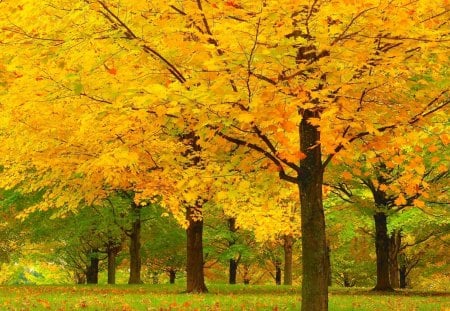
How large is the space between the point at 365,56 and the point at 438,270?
31.0 metres

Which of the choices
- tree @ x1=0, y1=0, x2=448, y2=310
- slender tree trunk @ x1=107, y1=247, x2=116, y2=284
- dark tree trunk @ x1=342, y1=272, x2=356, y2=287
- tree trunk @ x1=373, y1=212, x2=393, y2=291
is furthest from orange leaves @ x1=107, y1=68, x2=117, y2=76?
dark tree trunk @ x1=342, y1=272, x2=356, y2=287

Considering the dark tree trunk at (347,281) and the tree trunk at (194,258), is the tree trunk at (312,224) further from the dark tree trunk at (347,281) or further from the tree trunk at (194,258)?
the dark tree trunk at (347,281)

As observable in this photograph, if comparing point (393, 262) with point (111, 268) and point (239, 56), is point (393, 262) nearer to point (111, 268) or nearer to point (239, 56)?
point (111, 268)

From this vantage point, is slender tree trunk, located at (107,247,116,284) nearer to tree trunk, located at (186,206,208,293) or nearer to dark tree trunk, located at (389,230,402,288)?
tree trunk, located at (186,206,208,293)

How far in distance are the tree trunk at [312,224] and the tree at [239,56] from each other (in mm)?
862

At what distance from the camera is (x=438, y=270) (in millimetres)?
34125

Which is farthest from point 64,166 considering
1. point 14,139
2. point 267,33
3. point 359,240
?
point 359,240

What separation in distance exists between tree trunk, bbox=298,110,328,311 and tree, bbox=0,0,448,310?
0.86 meters

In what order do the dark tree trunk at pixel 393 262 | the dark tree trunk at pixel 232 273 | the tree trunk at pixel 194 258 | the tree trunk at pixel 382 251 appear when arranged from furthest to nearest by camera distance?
1. the dark tree trunk at pixel 232 273
2. the dark tree trunk at pixel 393 262
3. the tree trunk at pixel 382 251
4. the tree trunk at pixel 194 258

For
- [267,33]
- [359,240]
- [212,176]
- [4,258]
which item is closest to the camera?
[267,33]

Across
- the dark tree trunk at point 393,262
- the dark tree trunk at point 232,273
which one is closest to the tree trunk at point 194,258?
the dark tree trunk at point 393,262

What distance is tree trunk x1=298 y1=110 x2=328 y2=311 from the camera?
9031mm

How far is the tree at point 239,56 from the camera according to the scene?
6.08 metres

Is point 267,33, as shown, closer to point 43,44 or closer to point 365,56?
point 365,56
